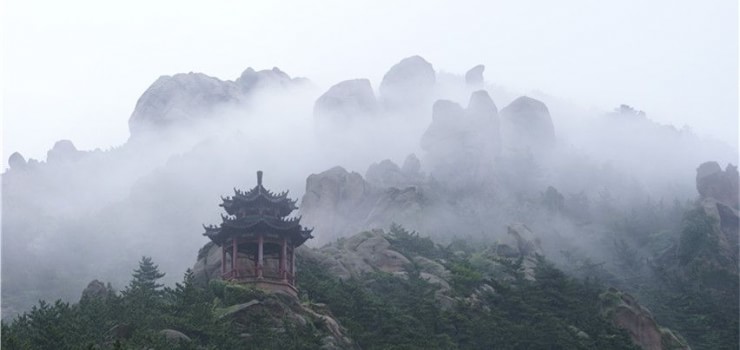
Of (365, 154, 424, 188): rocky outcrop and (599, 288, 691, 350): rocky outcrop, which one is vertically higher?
(365, 154, 424, 188): rocky outcrop

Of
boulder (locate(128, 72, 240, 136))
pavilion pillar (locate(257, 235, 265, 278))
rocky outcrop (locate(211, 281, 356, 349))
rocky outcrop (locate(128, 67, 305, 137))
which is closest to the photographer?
rocky outcrop (locate(211, 281, 356, 349))

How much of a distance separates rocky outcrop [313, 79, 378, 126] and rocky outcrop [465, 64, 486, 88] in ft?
89.9

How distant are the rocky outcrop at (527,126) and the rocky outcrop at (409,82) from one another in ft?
60.3

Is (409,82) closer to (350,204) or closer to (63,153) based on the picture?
(63,153)

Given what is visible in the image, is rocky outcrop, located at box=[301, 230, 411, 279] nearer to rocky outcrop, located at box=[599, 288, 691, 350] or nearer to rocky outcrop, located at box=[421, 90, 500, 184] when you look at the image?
rocky outcrop, located at box=[599, 288, 691, 350]

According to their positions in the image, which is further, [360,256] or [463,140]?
[463,140]

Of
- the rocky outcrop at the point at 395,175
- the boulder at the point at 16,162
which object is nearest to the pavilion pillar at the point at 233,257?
the rocky outcrop at the point at 395,175

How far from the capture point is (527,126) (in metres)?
123

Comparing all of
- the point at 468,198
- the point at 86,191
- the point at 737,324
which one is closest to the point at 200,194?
the point at 86,191

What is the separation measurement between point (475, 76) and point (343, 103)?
32.6m

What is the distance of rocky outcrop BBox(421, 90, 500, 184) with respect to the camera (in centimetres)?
10438

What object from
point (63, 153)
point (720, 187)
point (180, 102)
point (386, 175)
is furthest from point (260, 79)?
point (720, 187)

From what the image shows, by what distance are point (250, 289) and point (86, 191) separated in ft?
263

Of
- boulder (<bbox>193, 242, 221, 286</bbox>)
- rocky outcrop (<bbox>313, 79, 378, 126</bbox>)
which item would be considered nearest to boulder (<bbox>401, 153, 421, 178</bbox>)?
rocky outcrop (<bbox>313, 79, 378, 126</bbox>)
